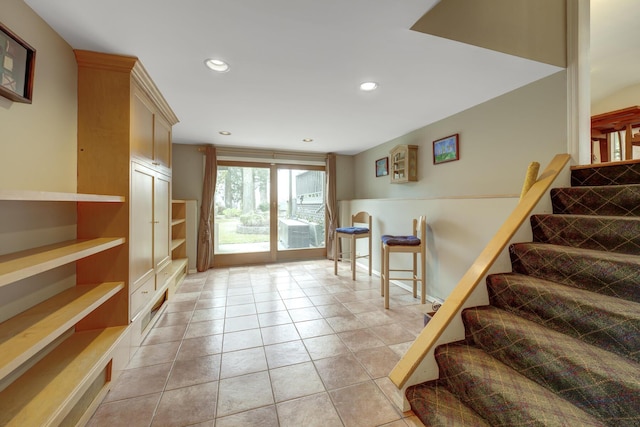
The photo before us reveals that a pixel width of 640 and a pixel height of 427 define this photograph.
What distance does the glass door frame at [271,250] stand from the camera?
4383 millimetres

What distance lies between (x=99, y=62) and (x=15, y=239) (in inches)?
48.9

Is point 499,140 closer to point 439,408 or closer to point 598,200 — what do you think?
point 598,200

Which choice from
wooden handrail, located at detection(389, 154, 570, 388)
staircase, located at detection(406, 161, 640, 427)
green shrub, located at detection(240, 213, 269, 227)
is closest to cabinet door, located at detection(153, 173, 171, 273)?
green shrub, located at detection(240, 213, 269, 227)

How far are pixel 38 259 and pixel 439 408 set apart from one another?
75.0 inches

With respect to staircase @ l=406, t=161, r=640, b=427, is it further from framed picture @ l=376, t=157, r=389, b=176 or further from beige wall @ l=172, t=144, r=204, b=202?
beige wall @ l=172, t=144, r=204, b=202

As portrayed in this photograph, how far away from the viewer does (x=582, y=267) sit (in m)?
1.24

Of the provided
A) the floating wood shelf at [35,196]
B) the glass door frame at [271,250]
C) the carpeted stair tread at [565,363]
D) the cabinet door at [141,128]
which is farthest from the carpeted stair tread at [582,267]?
the glass door frame at [271,250]

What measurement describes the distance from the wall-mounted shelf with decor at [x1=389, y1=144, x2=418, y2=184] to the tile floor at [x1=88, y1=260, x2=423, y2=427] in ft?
5.11

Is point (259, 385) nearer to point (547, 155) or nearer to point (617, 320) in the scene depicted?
point (617, 320)

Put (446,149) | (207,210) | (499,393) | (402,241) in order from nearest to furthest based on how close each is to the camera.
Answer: (499,393) → (402,241) → (446,149) → (207,210)

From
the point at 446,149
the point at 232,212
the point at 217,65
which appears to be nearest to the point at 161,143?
the point at 217,65

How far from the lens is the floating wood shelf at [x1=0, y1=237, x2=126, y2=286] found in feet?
2.82

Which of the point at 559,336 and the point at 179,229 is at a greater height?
the point at 179,229

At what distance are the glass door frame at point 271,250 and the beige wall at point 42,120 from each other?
9.04ft
